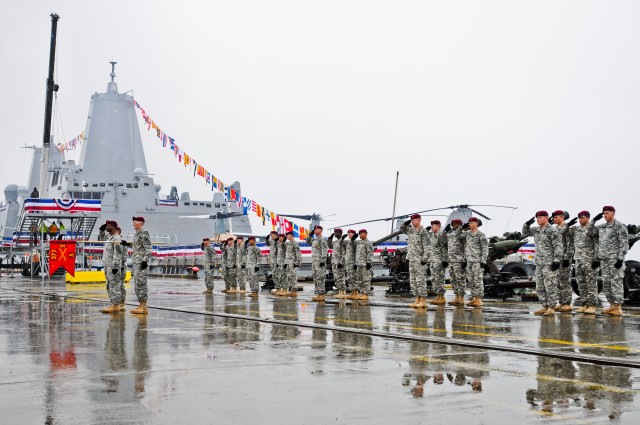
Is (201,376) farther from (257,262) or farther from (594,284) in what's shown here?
(257,262)

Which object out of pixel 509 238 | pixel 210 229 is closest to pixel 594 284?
pixel 509 238

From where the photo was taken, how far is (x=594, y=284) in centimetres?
1266

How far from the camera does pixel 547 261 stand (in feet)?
42.3

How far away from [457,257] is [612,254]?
3791mm

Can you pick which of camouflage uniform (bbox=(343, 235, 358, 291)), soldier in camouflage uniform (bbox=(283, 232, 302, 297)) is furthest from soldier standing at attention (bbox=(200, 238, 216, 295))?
camouflage uniform (bbox=(343, 235, 358, 291))

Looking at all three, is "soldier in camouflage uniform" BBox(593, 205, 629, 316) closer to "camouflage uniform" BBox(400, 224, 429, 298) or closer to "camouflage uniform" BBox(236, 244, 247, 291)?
"camouflage uniform" BBox(400, 224, 429, 298)

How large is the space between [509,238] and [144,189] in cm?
5148

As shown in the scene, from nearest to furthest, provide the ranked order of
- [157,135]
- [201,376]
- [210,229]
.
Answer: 1. [201,376]
2. [157,135]
3. [210,229]

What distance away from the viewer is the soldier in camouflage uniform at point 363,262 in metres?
17.8

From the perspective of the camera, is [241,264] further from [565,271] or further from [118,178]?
[118,178]

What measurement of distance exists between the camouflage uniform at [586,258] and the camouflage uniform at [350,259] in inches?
248

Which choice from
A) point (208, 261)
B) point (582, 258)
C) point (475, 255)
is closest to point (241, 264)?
point (208, 261)

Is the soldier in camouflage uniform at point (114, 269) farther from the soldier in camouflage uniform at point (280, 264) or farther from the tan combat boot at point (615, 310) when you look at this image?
the tan combat boot at point (615, 310)

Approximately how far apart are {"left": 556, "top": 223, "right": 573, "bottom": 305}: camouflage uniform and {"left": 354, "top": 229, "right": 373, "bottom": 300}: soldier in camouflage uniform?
216 inches
